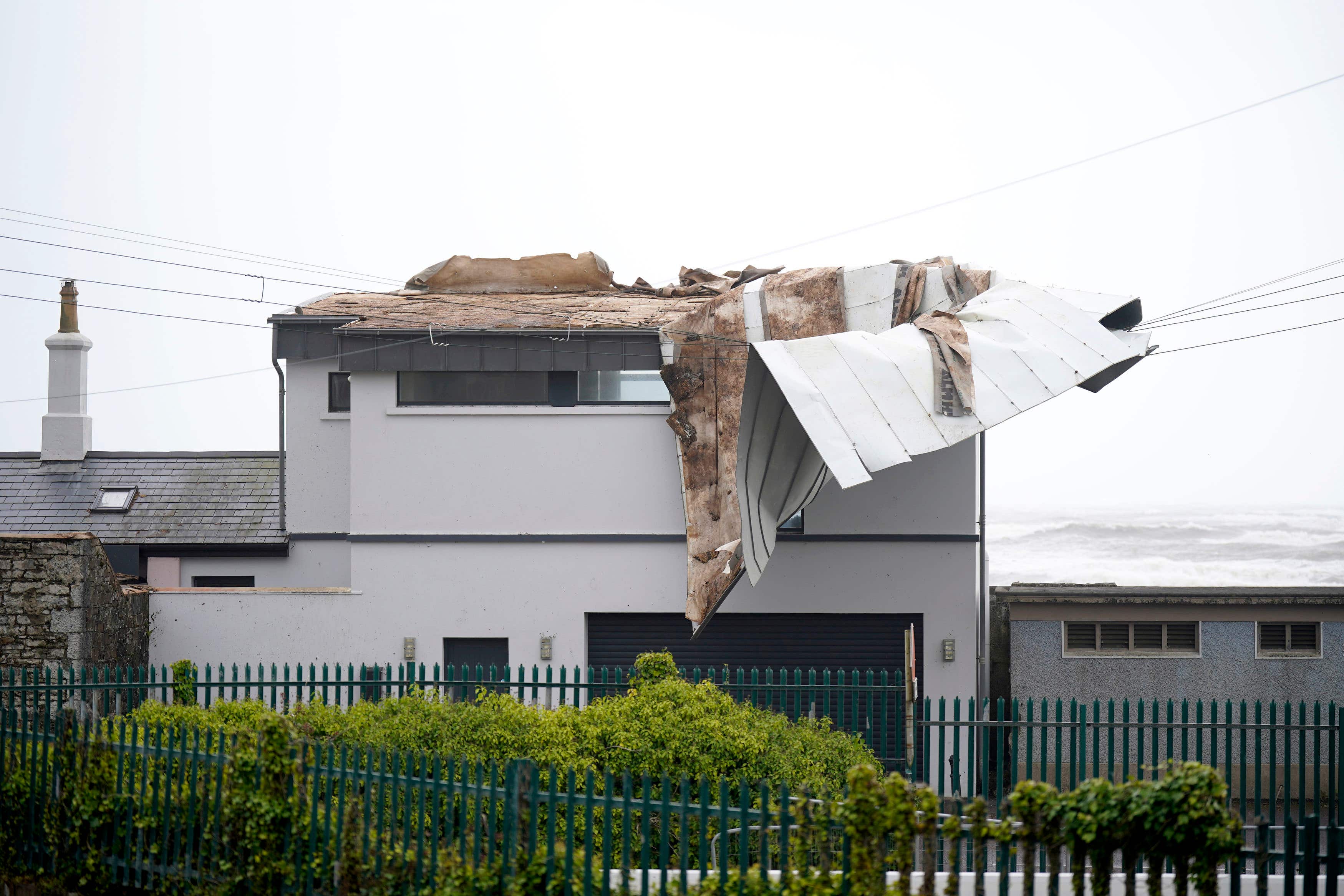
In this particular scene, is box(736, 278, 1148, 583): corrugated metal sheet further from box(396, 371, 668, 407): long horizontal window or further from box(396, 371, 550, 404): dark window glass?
box(396, 371, 550, 404): dark window glass

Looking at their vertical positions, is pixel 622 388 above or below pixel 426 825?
above

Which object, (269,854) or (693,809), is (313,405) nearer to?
(269,854)

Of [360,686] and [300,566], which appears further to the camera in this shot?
[300,566]

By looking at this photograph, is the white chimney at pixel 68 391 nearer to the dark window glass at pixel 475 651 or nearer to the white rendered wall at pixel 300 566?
the white rendered wall at pixel 300 566

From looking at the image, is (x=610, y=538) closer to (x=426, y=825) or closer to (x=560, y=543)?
(x=560, y=543)

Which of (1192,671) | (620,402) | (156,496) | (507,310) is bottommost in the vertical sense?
(1192,671)

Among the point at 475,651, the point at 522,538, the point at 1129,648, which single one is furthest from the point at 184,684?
the point at 1129,648

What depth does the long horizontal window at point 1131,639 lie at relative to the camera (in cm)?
1625

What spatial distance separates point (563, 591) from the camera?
16.6 m

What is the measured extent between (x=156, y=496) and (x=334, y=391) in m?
4.01

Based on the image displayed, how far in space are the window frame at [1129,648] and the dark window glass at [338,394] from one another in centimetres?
1150

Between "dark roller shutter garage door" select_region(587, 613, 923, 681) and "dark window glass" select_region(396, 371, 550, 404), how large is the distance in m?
3.48

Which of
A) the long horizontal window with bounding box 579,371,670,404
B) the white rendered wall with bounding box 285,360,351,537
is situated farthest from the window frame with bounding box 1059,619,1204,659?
the white rendered wall with bounding box 285,360,351,537

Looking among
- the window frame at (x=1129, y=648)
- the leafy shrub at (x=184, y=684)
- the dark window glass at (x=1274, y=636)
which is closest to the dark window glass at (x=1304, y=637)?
the dark window glass at (x=1274, y=636)
